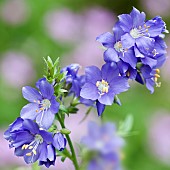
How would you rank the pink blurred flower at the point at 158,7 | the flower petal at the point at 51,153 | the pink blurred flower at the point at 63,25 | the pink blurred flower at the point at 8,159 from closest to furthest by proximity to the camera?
the flower petal at the point at 51,153 → the pink blurred flower at the point at 8,159 → the pink blurred flower at the point at 63,25 → the pink blurred flower at the point at 158,7

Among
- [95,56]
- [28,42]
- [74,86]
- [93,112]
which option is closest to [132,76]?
[74,86]

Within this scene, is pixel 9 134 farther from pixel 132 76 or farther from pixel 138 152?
pixel 138 152

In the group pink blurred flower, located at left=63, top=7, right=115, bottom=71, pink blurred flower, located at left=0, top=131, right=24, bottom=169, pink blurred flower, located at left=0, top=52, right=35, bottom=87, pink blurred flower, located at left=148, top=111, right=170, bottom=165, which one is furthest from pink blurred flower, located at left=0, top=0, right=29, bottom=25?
pink blurred flower, located at left=0, top=131, right=24, bottom=169

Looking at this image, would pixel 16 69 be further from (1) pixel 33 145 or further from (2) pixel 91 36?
(1) pixel 33 145

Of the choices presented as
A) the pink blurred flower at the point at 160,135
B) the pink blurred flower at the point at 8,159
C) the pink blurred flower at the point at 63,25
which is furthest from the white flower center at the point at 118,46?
the pink blurred flower at the point at 63,25

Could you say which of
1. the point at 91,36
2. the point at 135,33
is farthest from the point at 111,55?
the point at 91,36

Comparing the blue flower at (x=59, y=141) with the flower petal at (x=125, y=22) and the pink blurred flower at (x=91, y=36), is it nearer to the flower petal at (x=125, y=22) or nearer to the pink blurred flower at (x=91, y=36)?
the flower petal at (x=125, y=22)
